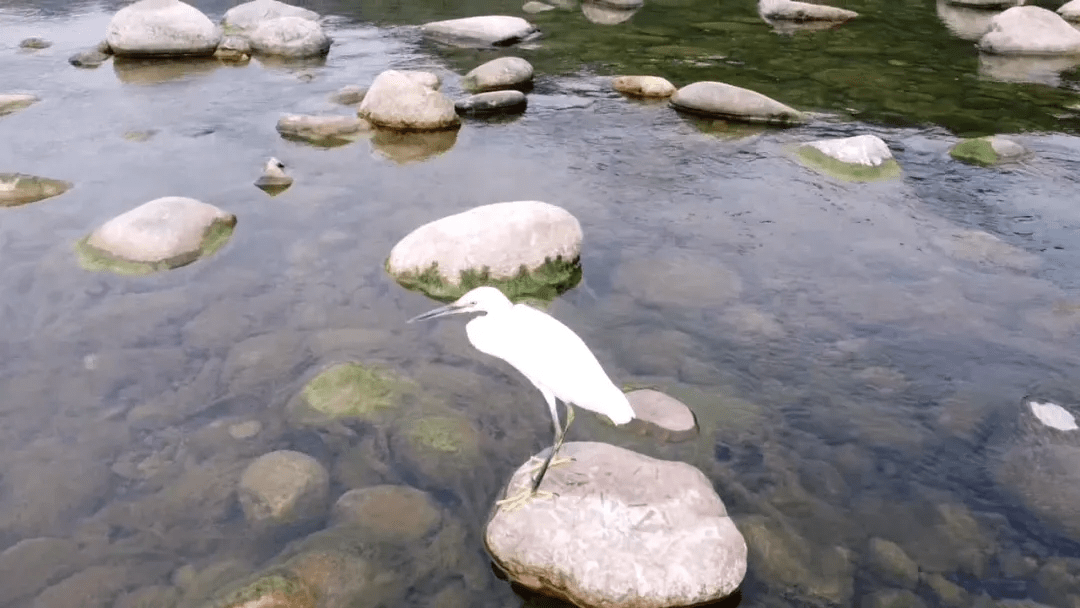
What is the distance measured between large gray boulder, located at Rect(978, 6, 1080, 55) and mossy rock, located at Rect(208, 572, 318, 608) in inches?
602

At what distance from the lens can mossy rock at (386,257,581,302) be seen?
687 cm

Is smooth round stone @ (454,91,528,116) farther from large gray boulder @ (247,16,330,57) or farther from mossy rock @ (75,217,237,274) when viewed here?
mossy rock @ (75,217,237,274)

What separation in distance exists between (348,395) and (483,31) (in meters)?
11.2

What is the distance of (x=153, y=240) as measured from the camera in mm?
7465

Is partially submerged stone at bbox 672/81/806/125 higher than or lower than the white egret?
lower

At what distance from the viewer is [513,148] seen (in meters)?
10.4

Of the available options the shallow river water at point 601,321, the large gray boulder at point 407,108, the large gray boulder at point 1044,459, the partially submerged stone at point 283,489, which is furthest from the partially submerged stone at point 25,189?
the large gray boulder at point 1044,459

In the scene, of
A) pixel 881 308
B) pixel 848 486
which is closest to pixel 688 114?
pixel 881 308

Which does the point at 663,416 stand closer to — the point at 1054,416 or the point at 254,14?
the point at 1054,416

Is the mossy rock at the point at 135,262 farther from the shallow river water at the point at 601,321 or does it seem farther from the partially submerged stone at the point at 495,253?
the partially submerged stone at the point at 495,253

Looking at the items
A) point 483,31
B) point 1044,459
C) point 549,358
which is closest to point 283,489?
point 549,358

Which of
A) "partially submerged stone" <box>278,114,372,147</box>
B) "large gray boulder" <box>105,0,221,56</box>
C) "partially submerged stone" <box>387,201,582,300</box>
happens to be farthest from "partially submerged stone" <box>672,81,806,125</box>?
"large gray boulder" <box>105,0,221,56</box>

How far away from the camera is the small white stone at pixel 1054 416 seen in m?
5.48

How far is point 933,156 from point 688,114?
10.5 ft
